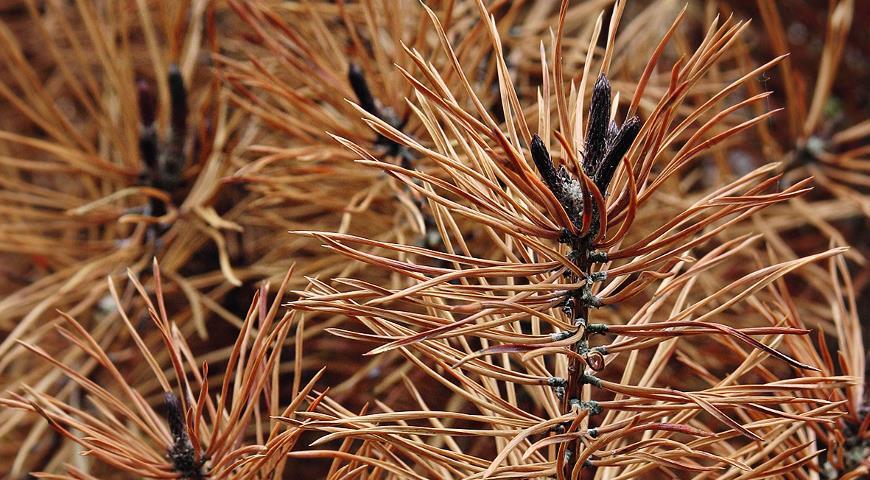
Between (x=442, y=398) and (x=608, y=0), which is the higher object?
(x=608, y=0)

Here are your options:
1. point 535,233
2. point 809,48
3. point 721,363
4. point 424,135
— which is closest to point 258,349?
point 535,233

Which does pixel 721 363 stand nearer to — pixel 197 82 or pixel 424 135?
pixel 424 135

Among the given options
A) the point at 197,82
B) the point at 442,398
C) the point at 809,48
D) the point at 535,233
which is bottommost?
the point at 442,398

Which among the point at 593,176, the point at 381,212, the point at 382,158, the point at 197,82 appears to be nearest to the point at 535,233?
the point at 593,176

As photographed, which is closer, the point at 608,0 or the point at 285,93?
the point at 285,93

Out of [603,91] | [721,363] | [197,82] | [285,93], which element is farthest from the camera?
[197,82]

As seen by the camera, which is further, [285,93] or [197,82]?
[197,82]

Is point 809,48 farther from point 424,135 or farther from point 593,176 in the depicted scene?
point 593,176

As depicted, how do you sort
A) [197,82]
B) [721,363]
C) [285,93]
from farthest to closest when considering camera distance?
1. [197,82]
2. [721,363]
3. [285,93]

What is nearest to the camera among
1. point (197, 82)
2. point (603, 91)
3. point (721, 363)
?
point (603, 91)

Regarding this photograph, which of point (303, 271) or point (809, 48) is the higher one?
point (809, 48)
